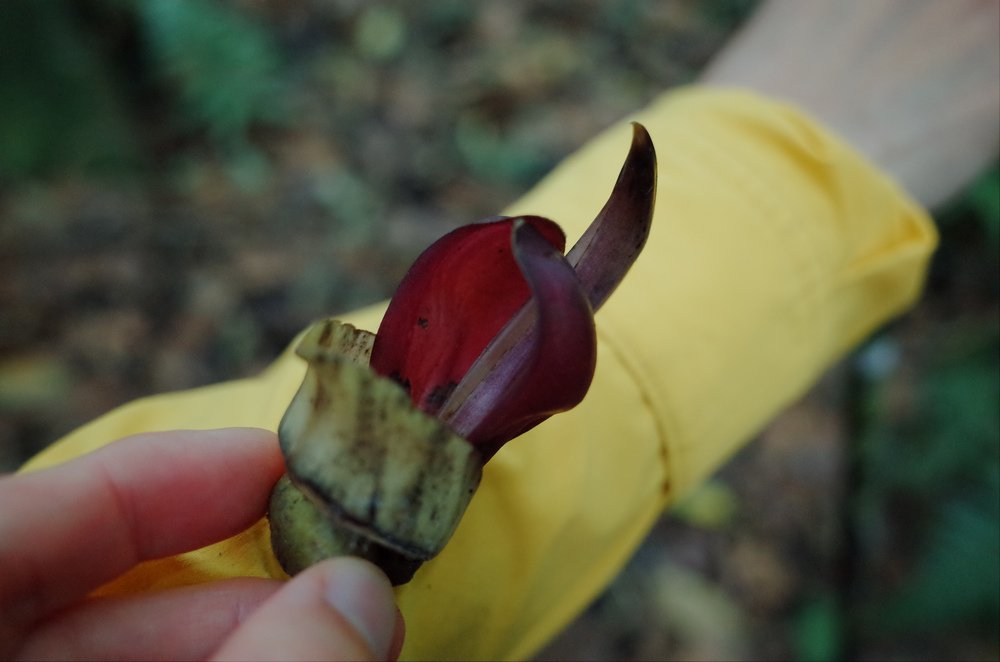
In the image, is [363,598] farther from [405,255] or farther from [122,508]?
[405,255]

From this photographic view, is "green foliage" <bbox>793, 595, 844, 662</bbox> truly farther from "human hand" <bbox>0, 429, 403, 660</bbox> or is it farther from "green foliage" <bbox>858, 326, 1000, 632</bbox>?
"human hand" <bbox>0, 429, 403, 660</bbox>

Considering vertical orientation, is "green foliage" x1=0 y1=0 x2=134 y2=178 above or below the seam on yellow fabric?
above

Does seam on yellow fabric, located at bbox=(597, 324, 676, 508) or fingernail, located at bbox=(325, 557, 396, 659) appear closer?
fingernail, located at bbox=(325, 557, 396, 659)

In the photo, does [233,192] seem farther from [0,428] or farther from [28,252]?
[0,428]

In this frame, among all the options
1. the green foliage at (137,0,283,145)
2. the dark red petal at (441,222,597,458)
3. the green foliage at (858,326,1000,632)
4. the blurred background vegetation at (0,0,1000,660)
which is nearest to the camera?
the dark red petal at (441,222,597,458)

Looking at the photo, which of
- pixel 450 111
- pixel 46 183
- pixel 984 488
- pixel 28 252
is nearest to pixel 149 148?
pixel 46 183

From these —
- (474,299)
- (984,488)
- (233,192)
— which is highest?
(474,299)

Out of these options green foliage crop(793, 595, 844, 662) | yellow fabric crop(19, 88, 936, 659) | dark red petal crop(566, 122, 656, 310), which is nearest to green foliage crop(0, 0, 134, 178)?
yellow fabric crop(19, 88, 936, 659)
